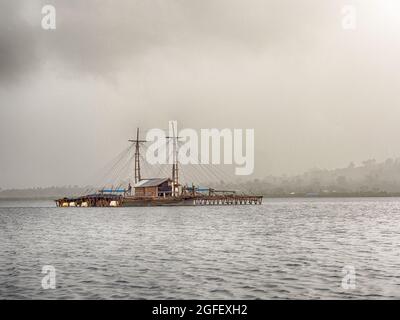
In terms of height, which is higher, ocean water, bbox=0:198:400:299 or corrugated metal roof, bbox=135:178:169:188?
corrugated metal roof, bbox=135:178:169:188

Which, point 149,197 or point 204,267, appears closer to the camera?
point 204,267

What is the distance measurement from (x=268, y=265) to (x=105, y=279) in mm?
9228

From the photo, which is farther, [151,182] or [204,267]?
[151,182]

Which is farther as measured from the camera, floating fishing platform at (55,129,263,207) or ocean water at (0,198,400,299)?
floating fishing platform at (55,129,263,207)

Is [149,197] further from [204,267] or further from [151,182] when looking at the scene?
[204,267]

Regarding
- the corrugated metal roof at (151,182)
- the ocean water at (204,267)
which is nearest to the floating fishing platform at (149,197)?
the corrugated metal roof at (151,182)

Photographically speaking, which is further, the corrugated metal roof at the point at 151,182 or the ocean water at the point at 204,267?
the corrugated metal roof at the point at 151,182

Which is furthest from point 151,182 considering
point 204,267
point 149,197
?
point 204,267

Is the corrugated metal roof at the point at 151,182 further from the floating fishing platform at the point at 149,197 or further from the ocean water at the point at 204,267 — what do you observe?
the ocean water at the point at 204,267

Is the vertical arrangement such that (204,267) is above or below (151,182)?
below

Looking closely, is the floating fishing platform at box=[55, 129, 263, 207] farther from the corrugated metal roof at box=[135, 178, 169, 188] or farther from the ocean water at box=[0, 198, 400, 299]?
the ocean water at box=[0, 198, 400, 299]

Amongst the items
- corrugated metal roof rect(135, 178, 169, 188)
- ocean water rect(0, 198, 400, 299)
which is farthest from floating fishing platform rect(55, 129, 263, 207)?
ocean water rect(0, 198, 400, 299)
